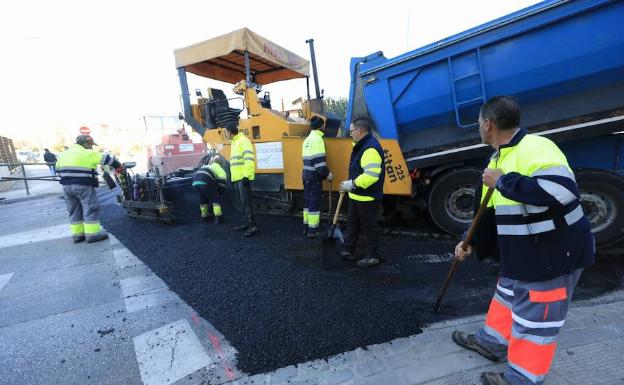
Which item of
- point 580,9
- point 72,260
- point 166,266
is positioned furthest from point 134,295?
point 580,9

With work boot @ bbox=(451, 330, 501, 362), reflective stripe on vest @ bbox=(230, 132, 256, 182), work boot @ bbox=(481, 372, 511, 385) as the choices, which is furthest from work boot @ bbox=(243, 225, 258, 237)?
work boot @ bbox=(481, 372, 511, 385)

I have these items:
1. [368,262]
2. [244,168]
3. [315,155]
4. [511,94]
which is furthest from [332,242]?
[511,94]

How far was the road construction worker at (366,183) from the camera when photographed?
303cm

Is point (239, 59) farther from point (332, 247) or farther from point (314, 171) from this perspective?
point (332, 247)

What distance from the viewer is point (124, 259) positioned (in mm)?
3934

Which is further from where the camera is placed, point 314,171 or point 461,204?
point 314,171

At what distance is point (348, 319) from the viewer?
2355 millimetres

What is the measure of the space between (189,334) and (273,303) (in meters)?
0.68

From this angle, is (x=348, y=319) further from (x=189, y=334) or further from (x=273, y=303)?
(x=189, y=334)

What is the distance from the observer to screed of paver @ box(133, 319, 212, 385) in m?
1.94

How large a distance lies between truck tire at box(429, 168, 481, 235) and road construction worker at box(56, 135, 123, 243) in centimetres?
485

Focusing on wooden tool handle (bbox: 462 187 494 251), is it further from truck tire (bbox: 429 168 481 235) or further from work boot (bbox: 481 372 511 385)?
truck tire (bbox: 429 168 481 235)

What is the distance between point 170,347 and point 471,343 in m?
2.02

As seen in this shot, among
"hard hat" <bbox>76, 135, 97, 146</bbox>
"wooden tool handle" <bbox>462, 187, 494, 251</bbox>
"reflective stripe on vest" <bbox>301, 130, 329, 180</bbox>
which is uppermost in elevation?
"hard hat" <bbox>76, 135, 97, 146</bbox>
